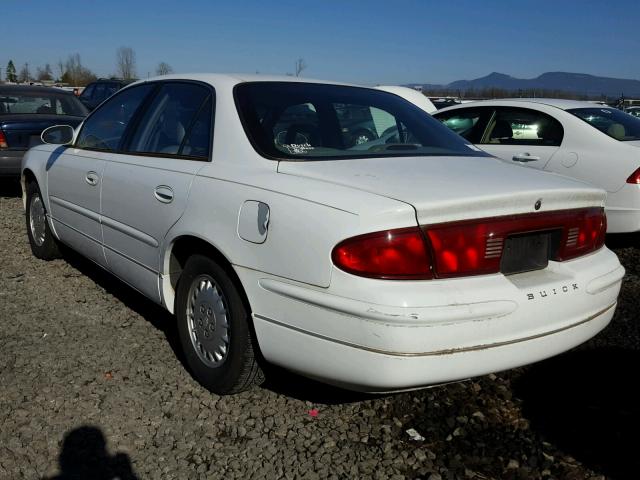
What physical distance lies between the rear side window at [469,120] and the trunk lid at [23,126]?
4.98 m

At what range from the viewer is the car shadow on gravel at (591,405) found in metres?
2.55

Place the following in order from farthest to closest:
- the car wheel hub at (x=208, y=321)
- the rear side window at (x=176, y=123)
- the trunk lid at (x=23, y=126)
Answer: the trunk lid at (x=23, y=126), the rear side window at (x=176, y=123), the car wheel hub at (x=208, y=321)

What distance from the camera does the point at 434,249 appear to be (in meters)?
2.24

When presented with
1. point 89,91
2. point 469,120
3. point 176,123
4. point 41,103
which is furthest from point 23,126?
point 89,91

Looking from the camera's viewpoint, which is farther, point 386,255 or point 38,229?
point 38,229

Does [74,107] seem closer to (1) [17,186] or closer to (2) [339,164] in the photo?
(1) [17,186]

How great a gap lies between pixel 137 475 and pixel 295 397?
88cm

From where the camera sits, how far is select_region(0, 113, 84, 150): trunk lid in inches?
305

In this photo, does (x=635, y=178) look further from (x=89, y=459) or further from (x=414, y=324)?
(x=89, y=459)

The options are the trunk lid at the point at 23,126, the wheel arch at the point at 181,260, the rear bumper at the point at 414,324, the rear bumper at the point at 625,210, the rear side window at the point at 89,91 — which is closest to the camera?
the rear bumper at the point at 414,324

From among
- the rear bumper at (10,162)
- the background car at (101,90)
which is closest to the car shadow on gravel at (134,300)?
the rear bumper at (10,162)

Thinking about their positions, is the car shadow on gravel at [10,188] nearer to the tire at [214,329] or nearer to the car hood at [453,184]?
the tire at [214,329]

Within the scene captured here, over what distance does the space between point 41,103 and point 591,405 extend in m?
8.19

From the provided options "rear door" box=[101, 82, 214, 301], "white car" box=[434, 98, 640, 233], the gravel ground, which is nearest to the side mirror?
"rear door" box=[101, 82, 214, 301]
